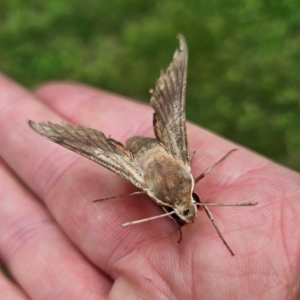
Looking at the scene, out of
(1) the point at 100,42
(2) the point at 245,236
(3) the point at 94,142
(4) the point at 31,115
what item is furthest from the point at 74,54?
(2) the point at 245,236

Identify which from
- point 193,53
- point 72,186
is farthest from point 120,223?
point 193,53

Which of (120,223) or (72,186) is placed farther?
(72,186)

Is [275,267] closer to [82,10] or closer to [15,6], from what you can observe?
[82,10]

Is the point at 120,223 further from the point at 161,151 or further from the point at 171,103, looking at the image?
the point at 171,103


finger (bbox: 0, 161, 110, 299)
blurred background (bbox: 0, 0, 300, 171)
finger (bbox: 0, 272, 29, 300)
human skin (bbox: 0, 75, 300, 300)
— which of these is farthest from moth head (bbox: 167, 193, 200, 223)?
blurred background (bbox: 0, 0, 300, 171)

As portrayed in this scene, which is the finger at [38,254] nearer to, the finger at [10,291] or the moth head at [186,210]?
the finger at [10,291]

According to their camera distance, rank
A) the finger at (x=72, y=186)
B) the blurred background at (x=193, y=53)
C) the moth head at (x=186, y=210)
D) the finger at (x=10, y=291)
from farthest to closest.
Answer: the blurred background at (x=193, y=53), the finger at (x=10, y=291), the finger at (x=72, y=186), the moth head at (x=186, y=210)

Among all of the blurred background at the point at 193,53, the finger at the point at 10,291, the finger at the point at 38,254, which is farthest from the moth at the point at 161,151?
the blurred background at the point at 193,53
